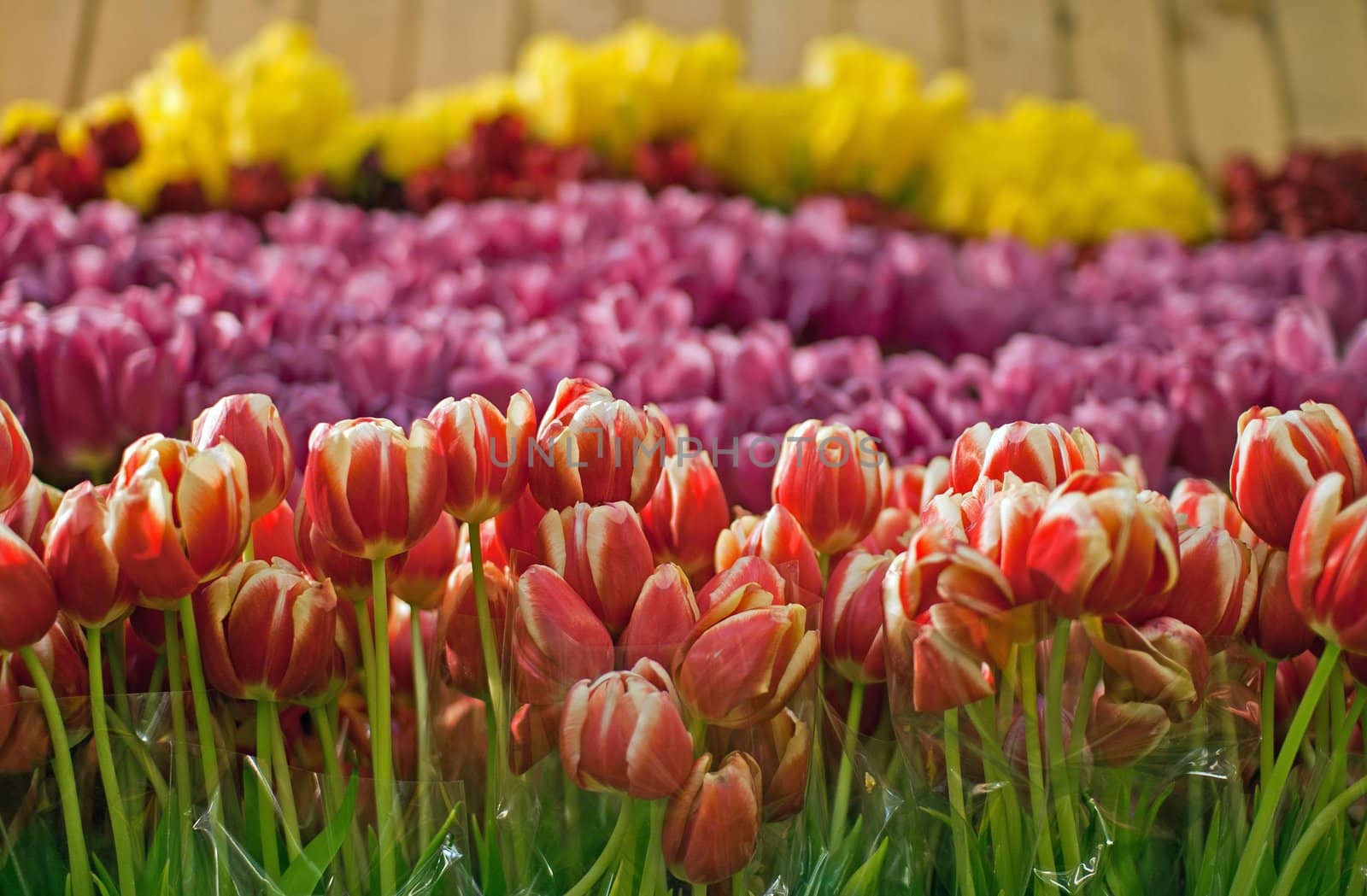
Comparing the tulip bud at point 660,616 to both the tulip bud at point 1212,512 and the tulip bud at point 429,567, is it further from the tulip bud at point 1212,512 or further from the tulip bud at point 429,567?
the tulip bud at point 1212,512

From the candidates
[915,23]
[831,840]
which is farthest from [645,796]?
[915,23]

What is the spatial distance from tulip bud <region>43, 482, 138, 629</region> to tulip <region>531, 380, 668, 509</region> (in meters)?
0.15

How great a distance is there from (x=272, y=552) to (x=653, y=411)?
17 cm

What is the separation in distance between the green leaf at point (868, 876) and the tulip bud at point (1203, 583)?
0.41 feet

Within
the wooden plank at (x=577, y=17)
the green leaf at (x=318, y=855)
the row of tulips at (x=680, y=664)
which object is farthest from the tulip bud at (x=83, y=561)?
the wooden plank at (x=577, y=17)

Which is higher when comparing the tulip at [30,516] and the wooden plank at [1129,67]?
the wooden plank at [1129,67]

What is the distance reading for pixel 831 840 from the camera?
0.53 m

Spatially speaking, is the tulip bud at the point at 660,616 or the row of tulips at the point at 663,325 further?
the row of tulips at the point at 663,325

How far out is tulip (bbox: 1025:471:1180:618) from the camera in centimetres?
43

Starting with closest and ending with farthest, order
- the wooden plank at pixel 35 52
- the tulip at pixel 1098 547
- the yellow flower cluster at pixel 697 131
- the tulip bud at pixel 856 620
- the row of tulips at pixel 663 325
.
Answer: the tulip at pixel 1098 547 < the tulip bud at pixel 856 620 < the row of tulips at pixel 663 325 < the yellow flower cluster at pixel 697 131 < the wooden plank at pixel 35 52

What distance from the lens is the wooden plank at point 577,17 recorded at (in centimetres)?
319

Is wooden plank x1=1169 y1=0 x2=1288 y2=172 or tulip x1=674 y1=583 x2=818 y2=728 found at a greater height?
wooden plank x1=1169 y1=0 x2=1288 y2=172

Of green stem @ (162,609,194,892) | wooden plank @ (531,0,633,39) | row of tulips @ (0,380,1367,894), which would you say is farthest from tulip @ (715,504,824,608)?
wooden plank @ (531,0,633,39)

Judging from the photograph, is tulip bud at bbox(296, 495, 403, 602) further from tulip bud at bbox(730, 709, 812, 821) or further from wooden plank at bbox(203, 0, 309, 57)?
wooden plank at bbox(203, 0, 309, 57)
